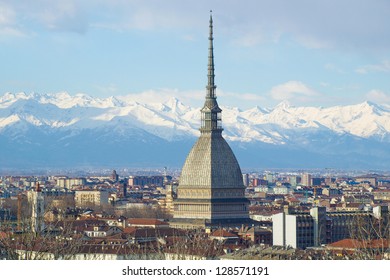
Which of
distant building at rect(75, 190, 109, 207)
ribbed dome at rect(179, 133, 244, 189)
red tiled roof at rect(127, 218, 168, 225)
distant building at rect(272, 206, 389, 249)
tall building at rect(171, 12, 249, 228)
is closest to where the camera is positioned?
distant building at rect(272, 206, 389, 249)

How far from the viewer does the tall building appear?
11550 centimetres

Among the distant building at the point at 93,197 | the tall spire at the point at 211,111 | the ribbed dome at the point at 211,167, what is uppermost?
the tall spire at the point at 211,111

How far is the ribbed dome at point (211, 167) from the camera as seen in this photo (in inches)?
4665

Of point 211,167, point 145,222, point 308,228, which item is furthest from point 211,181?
point 308,228

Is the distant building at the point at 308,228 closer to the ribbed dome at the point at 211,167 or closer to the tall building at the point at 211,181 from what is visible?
the tall building at the point at 211,181

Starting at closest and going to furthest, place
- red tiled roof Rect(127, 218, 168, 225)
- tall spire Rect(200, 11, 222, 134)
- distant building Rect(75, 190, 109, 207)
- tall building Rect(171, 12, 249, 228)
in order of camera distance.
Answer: red tiled roof Rect(127, 218, 168, 225) → tall building Rect(171, 12, 249, 228) → tall spire Rect(200, 11, 222, 134) → distant building Rect(75, 190, 109, 207)

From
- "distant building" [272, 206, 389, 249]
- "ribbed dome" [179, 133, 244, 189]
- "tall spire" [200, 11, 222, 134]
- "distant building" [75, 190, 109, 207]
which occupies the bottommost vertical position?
"distant building" [272, 206, 389, 249]

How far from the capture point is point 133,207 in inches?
5531

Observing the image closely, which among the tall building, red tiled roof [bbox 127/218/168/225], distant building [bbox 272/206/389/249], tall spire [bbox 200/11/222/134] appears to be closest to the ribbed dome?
the tall building

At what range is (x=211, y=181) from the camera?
118250 mm

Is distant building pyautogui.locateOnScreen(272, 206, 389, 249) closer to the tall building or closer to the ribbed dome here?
the tall building

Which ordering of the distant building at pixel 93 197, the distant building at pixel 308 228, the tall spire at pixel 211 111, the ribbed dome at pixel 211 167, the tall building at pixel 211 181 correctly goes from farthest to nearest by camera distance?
the distant building at pixel 93 197 < the tall spire at pixel 211 111 < the ribbed dome at pixel 211 167 < the tall building at pixel 211 181 < the distant building at pixel 308 228

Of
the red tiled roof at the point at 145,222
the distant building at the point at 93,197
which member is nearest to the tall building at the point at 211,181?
the red tiled roof at the point at 145,222

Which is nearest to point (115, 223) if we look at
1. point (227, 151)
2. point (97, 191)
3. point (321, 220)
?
point (227, 151)
